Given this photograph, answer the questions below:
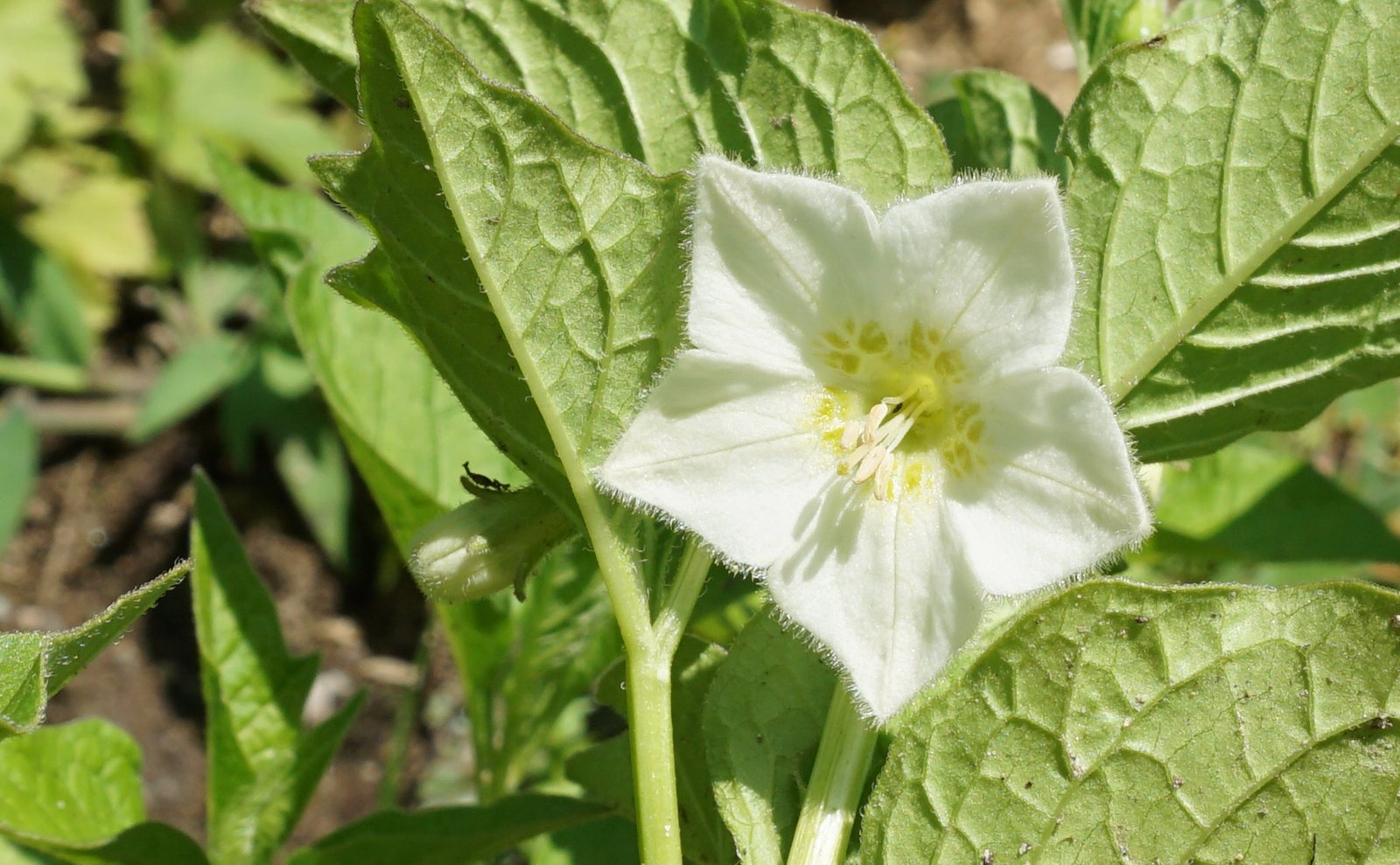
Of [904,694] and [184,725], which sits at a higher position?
[904,694]

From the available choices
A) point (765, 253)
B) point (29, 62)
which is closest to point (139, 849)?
point (765, 253)

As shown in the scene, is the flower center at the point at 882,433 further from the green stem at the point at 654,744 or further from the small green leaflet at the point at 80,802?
the small green leaflet at the point at 80,802

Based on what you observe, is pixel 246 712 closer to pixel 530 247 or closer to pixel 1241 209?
pixel 530 247

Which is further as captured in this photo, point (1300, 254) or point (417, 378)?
point (417, 378)

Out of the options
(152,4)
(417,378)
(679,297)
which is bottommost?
(152,4)

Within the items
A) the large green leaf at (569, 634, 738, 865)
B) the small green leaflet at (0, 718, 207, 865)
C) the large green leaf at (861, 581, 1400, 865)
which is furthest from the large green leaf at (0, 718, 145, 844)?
the large green leaf at (861, 581, 1400, 865)

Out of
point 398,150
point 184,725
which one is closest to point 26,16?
point 184,725

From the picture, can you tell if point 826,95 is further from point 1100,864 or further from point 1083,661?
point 1100,864
